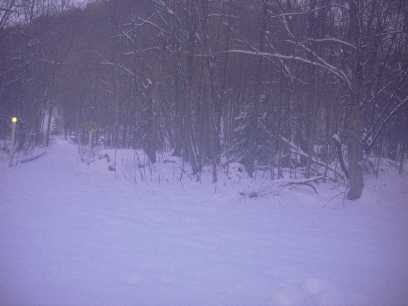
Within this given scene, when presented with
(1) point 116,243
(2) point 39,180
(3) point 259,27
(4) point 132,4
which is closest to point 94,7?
(4) point 132,4

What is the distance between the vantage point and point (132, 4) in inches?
762

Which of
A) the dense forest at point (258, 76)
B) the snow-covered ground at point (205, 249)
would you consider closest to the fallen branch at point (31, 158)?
the dense forest at point (258, 76)

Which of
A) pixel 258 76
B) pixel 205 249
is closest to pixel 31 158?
pixel 258 76

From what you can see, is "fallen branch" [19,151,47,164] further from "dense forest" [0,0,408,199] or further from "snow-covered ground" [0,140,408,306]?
"snow-covered ground" [0,140,408,306]

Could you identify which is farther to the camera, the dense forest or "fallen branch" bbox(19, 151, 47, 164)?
"fallen branch" bbox(19, 151, 47, 164)

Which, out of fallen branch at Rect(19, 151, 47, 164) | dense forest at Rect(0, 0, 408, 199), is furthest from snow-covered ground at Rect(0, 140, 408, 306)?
fallen branch at Rect(19, 151, 47, 164)

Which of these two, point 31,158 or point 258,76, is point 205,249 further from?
point 31,158

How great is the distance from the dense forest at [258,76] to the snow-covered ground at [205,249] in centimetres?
232

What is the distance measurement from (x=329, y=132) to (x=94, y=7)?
21.1 m

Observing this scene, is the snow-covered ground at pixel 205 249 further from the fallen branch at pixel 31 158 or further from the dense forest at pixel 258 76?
the fallen branch at pixel 31 158

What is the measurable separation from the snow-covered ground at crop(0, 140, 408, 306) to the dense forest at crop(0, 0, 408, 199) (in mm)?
2318

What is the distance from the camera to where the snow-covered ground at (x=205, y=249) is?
12.1 feet

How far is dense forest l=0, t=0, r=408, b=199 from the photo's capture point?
348 inches

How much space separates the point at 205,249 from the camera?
505 centimetres
